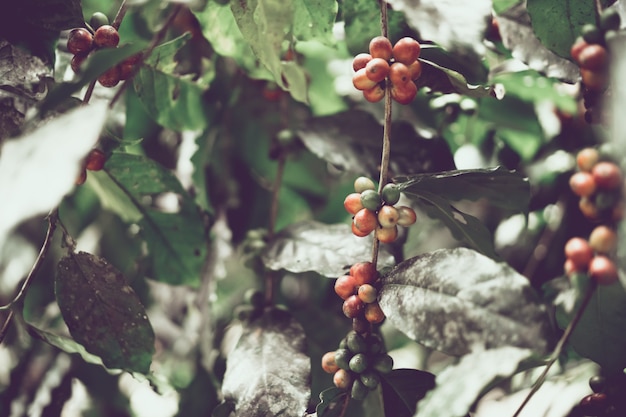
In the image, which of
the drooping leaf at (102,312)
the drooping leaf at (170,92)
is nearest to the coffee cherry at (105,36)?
the drooping leaf at (170,92)

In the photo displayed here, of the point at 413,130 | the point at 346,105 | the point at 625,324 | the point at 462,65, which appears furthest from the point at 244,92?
the point at 625,324

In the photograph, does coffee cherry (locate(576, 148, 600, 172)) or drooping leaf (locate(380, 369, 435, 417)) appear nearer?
coffee cherry (locate(576, 148, 600, 172))

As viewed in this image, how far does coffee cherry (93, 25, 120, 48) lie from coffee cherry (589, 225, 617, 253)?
558 millimetres

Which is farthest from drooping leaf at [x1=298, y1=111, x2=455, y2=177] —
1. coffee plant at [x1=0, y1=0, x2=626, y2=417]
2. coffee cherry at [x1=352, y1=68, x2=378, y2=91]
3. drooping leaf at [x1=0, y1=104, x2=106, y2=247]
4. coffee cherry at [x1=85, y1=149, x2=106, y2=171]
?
drooping leaf at [x1=0, y1=104, x2=106, y2=247]

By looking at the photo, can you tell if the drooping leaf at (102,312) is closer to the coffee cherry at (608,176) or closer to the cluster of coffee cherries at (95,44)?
the cluster of coffee cherries at (95,44)

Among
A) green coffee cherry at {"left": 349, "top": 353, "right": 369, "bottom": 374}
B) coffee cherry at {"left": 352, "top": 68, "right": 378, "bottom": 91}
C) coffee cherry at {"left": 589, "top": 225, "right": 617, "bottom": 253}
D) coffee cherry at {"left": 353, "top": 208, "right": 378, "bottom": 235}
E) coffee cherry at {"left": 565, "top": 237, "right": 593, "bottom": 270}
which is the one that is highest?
coffee cherry at {"left": 352, "top": 68, "right": 378, "bottom": 91}

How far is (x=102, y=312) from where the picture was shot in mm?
709

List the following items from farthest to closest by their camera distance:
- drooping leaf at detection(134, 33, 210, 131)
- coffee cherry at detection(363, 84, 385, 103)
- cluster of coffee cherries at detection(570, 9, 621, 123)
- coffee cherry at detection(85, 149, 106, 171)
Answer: drooping leaf at detection(134, 33, 210, 131) → coffee cherry at detection(85, 149, 106, 171) → coffee cherry at detection(363, 84, 385, 103) → cluster of coffee cherries at detection(570, 9, 621, 123)

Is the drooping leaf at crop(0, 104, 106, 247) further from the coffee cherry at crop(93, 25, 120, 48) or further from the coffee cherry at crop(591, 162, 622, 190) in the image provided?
the coffee cherry at crop(591, 162, 622, 190)

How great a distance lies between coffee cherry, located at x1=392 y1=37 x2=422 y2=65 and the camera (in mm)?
612

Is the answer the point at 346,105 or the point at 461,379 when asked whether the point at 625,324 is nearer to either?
the point at 461,379

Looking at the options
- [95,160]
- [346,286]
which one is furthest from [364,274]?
[95,160]

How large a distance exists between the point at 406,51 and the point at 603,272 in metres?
0.30

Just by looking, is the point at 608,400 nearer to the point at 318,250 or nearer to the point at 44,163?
the point at 318,250
